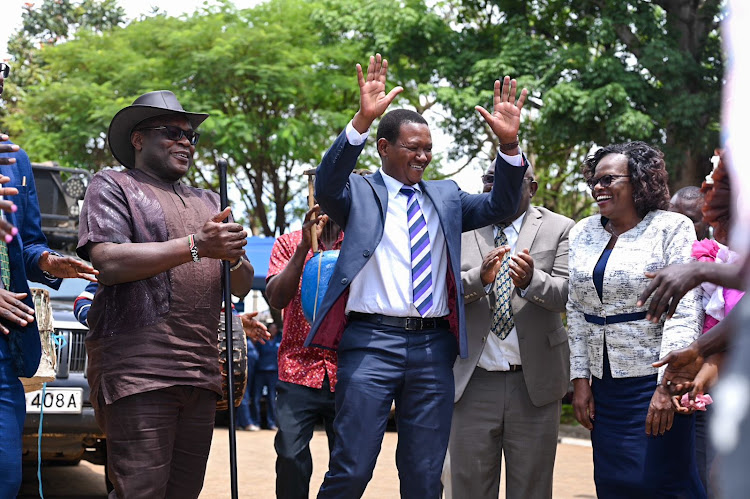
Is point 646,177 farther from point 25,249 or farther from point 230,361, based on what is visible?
point 25,249

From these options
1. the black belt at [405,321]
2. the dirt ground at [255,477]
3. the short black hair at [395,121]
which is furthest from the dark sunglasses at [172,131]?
the dirt ground at [255,477]

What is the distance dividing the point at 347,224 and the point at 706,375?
176cm

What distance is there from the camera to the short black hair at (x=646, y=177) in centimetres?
488

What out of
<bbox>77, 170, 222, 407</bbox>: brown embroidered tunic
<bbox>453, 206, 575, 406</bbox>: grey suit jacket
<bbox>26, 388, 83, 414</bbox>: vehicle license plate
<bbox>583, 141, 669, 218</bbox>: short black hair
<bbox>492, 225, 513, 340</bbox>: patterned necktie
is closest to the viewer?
<bbox>77, 170, 222, 407</bbox>: brown embroidered tunic

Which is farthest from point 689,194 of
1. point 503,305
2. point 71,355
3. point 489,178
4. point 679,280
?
point 71,355

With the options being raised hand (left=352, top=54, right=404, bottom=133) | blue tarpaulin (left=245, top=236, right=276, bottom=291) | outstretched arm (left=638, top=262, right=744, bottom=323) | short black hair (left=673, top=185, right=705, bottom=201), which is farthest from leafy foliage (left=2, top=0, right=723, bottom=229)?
outstretched arm (left=638, top=262, right=744, bottom=323)

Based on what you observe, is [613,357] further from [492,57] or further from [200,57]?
[200,57]

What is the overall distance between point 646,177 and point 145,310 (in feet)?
8.45

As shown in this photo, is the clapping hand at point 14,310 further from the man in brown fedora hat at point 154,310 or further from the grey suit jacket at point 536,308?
the grey suit jacket at point 536,308

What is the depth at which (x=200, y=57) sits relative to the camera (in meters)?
21.0

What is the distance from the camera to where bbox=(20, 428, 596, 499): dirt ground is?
8.70m

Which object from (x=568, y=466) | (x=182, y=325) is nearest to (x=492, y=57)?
(x=568, y=466)

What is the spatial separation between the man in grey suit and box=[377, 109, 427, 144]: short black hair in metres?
0.89

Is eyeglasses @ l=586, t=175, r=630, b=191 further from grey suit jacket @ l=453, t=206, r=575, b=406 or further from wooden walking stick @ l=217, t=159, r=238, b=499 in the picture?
wooden walking stick @ l=217, t=159, r=238, b=499
